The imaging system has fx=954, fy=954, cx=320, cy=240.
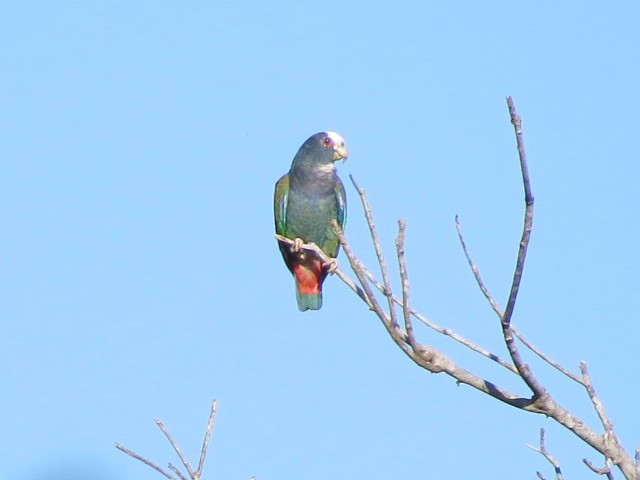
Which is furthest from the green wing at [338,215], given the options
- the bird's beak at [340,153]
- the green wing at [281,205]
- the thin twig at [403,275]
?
the thin twig at [403,275]

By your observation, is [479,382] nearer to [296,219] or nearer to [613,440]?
[613,440]

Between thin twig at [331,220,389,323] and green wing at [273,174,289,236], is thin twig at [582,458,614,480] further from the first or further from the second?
green wing at [273,174,289,236]

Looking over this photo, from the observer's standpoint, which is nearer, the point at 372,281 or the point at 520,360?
the point at 520,360

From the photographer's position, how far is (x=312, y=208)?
6746 mm

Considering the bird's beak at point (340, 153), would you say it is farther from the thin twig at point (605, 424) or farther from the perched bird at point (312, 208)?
the thin twig at point (605, 424)

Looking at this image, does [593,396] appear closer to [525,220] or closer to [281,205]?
[525,220]

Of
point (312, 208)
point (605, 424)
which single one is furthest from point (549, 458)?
point (312, 208)

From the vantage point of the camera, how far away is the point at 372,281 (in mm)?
3016

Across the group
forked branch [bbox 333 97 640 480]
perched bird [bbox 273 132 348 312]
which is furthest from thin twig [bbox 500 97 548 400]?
perched bird [bbox 273 132 348 312]

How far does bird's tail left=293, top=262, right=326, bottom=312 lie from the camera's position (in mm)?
6797

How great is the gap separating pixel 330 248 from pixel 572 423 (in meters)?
4.39

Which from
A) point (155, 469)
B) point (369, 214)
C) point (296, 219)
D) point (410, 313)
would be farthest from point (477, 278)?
point (296, 219)

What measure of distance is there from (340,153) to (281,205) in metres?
0.57

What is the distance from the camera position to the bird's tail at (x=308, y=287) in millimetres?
6797
